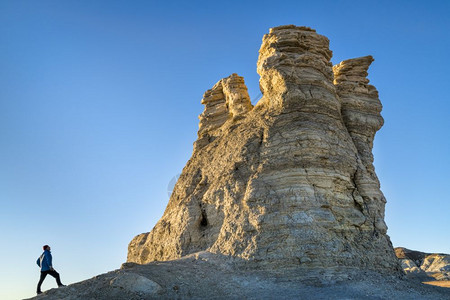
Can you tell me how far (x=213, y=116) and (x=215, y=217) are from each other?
8.81 metres

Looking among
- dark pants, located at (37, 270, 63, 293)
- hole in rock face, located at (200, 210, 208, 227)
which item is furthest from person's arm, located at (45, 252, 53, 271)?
hole in rock face, located at (200, 210, 208, 227)

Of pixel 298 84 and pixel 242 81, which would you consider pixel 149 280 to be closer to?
pixel 298 84

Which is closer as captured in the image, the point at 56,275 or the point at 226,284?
the point at 56,275

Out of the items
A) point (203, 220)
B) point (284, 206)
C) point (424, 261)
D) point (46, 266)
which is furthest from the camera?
point (424, 261)

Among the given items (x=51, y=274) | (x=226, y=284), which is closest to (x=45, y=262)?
(x=51, y=274)

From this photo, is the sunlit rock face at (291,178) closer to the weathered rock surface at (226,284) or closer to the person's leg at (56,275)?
the weathered rock surface at (226,284)

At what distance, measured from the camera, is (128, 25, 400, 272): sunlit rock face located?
1528cm

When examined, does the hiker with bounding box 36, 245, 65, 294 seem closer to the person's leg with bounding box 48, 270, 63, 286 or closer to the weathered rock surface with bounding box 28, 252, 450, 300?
the person's leg with bounding box 48, 270, 63, 286

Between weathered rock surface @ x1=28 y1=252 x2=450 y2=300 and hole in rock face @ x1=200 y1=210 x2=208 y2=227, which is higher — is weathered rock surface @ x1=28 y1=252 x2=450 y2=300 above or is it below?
below

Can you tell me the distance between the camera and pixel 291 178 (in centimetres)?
1623

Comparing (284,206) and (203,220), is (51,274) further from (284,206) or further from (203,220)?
(284,206)

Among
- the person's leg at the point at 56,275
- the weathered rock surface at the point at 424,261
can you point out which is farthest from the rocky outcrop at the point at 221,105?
the weathered rock surface at the point at 424,261

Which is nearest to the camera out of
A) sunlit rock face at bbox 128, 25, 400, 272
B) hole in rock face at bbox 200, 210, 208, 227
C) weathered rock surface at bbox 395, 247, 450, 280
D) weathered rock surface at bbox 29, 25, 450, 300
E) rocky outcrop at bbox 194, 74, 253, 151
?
weathered rock surface at bbox 29, 25, 450, 300

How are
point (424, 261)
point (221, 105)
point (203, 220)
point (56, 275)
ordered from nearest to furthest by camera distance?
point (56, 275) → point (203, 220) → point (221, 105) → point (424, 261)
